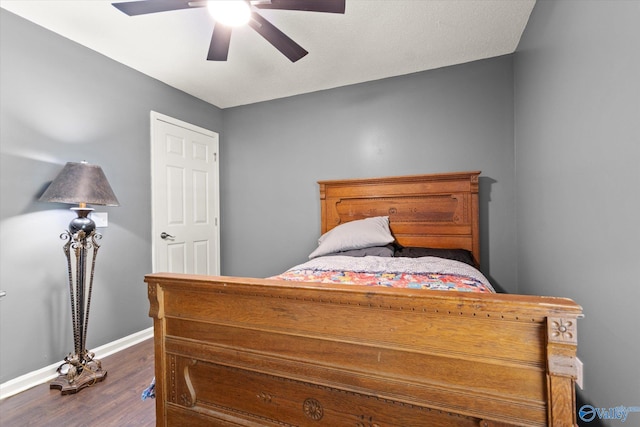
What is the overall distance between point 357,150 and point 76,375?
2935 millimetres

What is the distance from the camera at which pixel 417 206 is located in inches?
A: 111

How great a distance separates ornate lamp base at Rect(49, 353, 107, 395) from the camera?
75.1 inches

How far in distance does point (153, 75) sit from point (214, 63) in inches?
26.6

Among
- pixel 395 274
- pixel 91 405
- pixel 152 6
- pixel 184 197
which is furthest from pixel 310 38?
pixel 91 405

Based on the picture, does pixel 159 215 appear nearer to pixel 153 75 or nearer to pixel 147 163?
pixel 147 163

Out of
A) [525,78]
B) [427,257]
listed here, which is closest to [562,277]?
[427,257]

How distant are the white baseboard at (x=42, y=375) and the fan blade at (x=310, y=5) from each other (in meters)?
2.77

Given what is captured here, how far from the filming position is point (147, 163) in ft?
9.22

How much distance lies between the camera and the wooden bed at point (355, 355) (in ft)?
2.68

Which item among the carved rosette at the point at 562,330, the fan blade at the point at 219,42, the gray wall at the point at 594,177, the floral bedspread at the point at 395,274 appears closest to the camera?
the carved rosette at the point at 562,330

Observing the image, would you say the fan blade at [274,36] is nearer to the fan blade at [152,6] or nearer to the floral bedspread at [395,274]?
the fan blade at [152,6]

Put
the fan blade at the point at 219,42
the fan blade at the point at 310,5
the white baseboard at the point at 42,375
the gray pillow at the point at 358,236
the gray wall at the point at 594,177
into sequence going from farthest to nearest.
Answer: the gray pillow at the point at 358,236, the white baseboard at the point at 42,375, the fan blade at the point at 219,42, the fan blade at the point at 310,5, the gray wall at the point at 594,177

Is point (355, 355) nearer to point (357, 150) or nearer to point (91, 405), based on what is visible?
point (91, 405)

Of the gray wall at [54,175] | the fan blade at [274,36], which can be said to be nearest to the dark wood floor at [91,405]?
the gray wall at [54,175]
